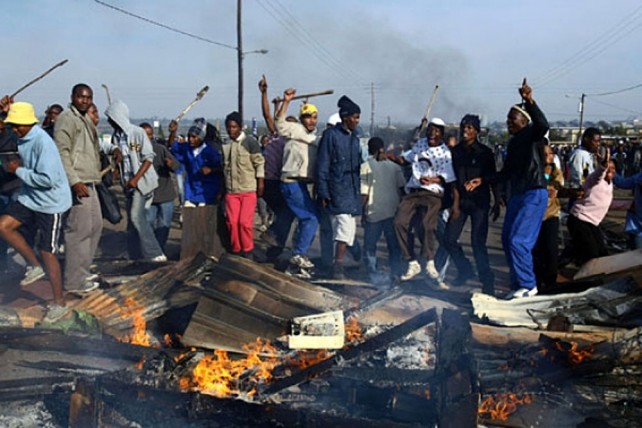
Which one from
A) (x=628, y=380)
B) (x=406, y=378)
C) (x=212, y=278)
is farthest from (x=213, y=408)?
(x=628, y=380)

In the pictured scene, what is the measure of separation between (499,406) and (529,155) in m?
3.03

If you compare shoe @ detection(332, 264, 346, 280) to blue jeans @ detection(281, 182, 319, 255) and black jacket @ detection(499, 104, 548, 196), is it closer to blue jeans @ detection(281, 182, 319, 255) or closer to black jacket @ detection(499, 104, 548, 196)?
blue jeans @ detection(281, 182, 319, 255)

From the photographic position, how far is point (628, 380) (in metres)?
4.27

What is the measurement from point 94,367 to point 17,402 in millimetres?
596

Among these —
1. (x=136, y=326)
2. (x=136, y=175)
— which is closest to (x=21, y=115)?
(x=136, y=175)

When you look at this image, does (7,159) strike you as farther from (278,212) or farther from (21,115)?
(278,212)

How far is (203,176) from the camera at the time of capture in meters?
8.31

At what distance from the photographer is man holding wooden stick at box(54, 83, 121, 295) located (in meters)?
6.29

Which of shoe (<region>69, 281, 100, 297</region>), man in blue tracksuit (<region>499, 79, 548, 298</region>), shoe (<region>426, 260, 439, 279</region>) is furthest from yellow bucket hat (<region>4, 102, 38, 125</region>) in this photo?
man in blue tracksuit (<region>499, 79, 548, 298</region>)

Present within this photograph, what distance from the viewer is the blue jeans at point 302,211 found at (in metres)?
7.56

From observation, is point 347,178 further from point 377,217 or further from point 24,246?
point 24,246

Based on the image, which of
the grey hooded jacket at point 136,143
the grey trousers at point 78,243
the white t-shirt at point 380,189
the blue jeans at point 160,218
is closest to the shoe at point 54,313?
the grey trousers at point 78,243

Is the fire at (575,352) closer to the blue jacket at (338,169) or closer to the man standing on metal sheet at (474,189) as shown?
the man standing on metal sheet at (474,189)

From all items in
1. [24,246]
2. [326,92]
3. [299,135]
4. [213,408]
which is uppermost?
[326,92]
